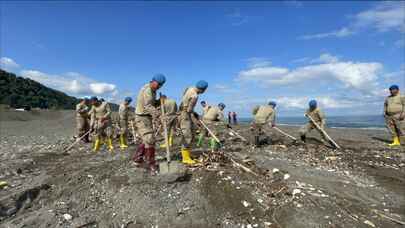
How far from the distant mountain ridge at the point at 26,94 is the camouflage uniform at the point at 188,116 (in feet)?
134

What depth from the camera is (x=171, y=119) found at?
9914 mm

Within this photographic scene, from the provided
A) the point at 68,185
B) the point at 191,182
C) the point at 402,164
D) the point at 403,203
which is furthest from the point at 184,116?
the point at 402,164

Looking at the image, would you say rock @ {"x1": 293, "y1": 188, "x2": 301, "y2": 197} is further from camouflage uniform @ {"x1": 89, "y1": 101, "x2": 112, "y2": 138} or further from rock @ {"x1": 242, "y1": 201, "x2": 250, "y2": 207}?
camouflage uniform @ {"x1": 89, "y1": 101, "x2": 112, "y2": 138}

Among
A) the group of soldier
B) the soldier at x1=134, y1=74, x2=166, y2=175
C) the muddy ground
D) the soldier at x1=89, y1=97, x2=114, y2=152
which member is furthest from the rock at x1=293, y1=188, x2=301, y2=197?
the soldier at x1=89, y1=97, x2=114, y2=152

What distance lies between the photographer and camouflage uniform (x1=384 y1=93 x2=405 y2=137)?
13.4m

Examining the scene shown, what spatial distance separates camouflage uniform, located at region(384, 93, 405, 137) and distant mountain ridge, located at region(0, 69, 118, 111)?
132ft

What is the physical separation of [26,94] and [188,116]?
4845cm

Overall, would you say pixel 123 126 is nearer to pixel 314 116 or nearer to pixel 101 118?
pixel 101 118

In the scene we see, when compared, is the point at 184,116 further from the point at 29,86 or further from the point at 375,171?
the point at 29,86

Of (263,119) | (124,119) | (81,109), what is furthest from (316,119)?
(81,109)

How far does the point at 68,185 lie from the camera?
7.77 meters

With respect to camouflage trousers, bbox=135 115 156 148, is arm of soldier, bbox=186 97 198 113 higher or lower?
higher

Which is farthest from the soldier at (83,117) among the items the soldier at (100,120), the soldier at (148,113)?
the soldier at (148,113)

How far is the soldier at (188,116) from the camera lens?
28.6 ft
